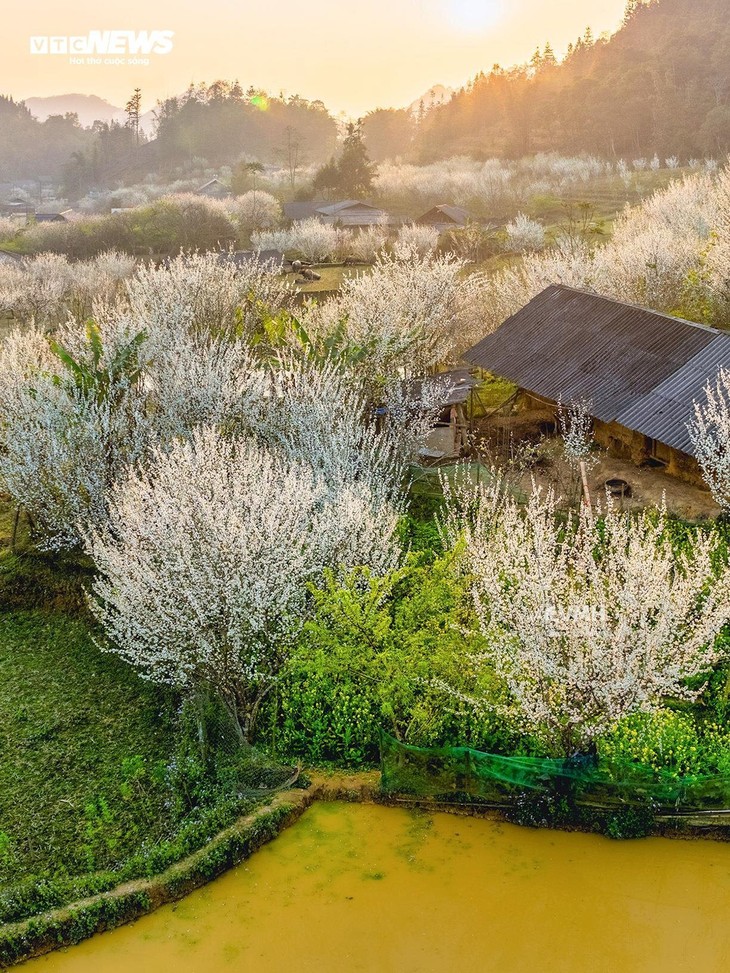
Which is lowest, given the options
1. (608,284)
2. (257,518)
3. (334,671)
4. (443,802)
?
(443,802)

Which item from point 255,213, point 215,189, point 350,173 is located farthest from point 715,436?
point 215,189

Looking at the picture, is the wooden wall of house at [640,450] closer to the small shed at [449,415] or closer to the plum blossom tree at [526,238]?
the small shed at [449,415]

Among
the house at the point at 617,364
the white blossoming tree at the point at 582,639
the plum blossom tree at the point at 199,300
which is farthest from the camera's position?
the plum blossom tree at the point at 199,300

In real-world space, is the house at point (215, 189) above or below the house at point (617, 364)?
above

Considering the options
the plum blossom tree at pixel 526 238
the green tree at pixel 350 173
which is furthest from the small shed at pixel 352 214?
the plum blossom tree at pixel 526 238

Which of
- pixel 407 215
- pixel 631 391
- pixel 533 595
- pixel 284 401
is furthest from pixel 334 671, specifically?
pixel 407 215

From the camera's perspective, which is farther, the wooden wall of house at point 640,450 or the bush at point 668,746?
the wooden wall of house at point 640,450

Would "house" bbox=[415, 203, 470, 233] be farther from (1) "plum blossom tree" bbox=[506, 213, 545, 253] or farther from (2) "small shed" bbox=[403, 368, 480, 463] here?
(2) "small shed" bbox=[403, 368, 480, 463]

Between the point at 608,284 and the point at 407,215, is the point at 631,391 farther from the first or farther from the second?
the point at 407,215
